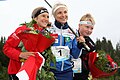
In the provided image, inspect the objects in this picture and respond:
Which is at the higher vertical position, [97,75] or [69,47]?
[69,47]

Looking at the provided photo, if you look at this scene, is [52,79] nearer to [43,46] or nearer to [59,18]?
[43,46]

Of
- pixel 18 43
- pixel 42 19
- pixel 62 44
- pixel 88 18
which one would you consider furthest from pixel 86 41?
pixel 18 43

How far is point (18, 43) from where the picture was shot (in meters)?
5.62

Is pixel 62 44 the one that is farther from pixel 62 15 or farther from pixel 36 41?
pixel 36 41

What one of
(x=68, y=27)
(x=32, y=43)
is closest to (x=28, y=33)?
(x=32, y=43)

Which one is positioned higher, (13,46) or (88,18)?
(88,18)

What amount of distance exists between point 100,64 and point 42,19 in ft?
4.89

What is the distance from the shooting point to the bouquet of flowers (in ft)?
22.1

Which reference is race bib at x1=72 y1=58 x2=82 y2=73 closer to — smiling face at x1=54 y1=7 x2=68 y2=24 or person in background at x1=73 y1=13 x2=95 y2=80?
person in background at x1=73 y1=13 x2=95 y2=80

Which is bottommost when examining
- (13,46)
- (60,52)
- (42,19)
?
(60,52)

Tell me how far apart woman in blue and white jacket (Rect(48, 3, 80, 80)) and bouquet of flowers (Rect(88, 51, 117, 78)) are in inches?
26.1

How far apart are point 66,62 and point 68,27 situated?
551mm

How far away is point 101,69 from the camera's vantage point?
6.78m

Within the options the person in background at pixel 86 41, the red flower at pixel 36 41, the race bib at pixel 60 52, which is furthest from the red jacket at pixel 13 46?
the person in background at pixel 86 41
